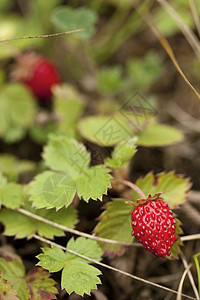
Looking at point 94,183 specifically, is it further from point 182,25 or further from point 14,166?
point 182,25

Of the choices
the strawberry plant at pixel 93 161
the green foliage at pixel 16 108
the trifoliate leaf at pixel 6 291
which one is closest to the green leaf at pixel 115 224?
the strawberry plant at pixel 93 161

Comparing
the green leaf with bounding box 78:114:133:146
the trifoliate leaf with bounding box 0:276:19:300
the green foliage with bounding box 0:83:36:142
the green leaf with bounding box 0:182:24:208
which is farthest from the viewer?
the green foliage with bounding box 0:83:36:142

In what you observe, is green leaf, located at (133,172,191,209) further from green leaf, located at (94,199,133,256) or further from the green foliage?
the green foliage

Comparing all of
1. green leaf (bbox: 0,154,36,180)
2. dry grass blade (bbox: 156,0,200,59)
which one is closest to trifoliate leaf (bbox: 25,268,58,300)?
green leaf (bbox: 0,154,36,180)

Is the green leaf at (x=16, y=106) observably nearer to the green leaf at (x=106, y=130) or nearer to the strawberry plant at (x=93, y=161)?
the strawberry plant at (x=93, y=161)

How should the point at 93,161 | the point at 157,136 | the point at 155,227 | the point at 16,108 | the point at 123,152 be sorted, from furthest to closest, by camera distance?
the point at 16,108 < the point at 157,136 < the point at 93,161 < the point at 123,152 < the point at 155,227

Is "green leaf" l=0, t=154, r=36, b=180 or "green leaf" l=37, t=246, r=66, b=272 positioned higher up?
"green leaf" l=0, t=154, r=36, b=180

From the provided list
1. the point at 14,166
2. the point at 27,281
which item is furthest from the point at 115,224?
the point at 14,166
